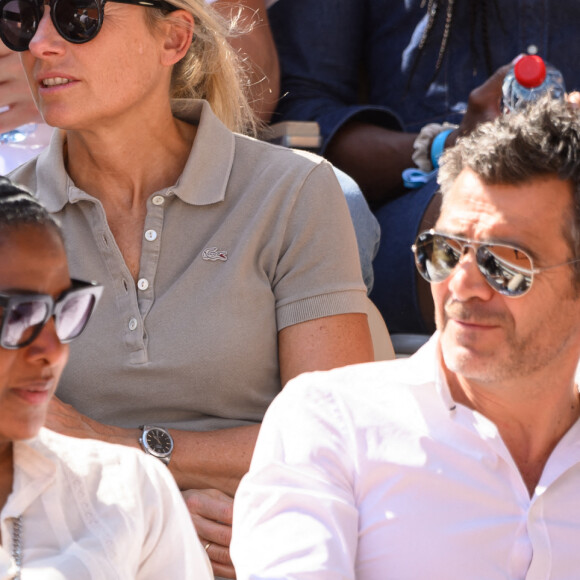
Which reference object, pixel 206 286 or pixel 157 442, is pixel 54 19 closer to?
pixel 206 286

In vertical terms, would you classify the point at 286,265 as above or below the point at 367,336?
above

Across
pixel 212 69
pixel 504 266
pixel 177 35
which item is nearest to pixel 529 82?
pixel 212 69

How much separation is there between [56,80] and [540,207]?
1.36 metres

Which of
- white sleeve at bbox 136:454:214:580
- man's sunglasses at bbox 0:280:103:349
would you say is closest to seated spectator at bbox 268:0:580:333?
white sleeve at bbox 136:454:214:580

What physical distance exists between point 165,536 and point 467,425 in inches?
25.4

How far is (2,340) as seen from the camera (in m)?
1.75

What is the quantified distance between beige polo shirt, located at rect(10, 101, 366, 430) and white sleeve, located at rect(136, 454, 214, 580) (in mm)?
842

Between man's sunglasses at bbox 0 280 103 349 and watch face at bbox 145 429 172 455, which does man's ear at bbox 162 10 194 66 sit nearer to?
watch face at bbox 145 429 172 455

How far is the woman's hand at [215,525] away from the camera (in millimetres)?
2764

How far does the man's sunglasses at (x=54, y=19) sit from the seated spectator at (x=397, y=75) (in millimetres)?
1378

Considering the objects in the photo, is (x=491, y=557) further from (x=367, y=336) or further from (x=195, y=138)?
(x=195, y=138)

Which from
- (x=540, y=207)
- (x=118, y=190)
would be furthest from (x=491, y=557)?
(x=118, y=190)

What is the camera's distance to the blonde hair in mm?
3332

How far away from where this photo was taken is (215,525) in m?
2.78
